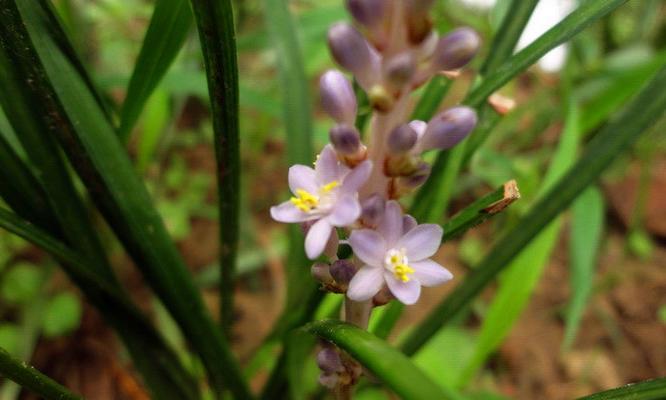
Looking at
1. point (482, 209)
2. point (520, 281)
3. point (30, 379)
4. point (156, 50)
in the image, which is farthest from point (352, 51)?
point (520, 281)

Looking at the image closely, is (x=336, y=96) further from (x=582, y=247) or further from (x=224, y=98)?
(x=582, y=247)

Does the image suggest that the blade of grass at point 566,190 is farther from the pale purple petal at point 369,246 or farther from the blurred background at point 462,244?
the pale purple petal at point 369,246

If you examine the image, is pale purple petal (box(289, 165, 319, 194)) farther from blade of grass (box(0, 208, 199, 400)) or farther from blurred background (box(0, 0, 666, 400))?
blurred background (box(0, 0, 666, 400))

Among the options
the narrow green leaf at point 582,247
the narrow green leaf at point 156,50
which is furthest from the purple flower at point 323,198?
the narrow green leaf at point 582,247

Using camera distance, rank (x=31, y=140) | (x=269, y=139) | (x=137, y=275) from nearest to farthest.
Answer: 1. (x=31, y=140)
2. (x=137, y=275)
3. (x=269, y=139)

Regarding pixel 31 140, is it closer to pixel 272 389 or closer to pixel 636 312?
pixel 272 389

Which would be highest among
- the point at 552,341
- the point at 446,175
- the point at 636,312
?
the point at 636,312

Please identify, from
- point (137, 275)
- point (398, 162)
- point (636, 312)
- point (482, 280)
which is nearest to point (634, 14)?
point (636, 312)
